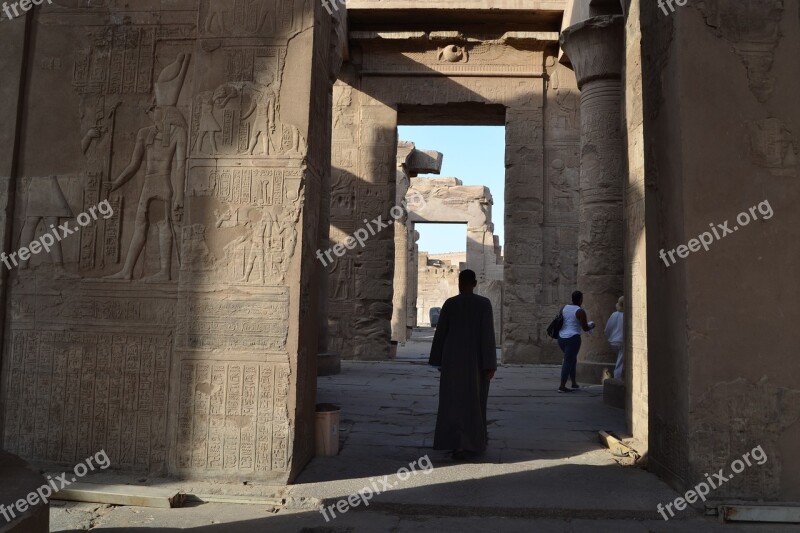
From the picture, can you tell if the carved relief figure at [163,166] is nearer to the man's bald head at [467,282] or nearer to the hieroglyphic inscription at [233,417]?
the hieroglyphic inscription at [233,417]

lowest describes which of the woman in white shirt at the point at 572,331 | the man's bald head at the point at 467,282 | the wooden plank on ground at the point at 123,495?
the wooden plank on ground at the point at 123,495

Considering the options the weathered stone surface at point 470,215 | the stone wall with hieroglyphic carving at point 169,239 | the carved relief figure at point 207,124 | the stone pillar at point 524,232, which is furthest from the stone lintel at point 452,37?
the weathered stone surface at point 470,215

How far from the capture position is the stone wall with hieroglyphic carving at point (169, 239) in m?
3.94

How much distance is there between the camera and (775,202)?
11.9 feet

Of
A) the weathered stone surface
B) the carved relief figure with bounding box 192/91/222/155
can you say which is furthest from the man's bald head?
the weathered stone surface

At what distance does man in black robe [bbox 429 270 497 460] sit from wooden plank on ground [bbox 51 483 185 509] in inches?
71.9

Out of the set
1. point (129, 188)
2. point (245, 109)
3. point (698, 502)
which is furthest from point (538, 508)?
point (129, 188)

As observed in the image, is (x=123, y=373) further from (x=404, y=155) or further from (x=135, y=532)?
(x=404, y=155)

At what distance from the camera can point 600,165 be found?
806 centimetres

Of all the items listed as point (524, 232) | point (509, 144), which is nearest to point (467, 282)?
point (524, 232)

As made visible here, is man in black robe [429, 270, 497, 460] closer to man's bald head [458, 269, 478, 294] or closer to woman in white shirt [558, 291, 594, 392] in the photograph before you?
man's bald head [458, 269, 478, 294]

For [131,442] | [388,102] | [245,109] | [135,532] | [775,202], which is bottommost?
[135,532]

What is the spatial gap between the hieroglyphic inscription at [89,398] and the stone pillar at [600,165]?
5.65 meters

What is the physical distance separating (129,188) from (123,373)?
1200 mm
